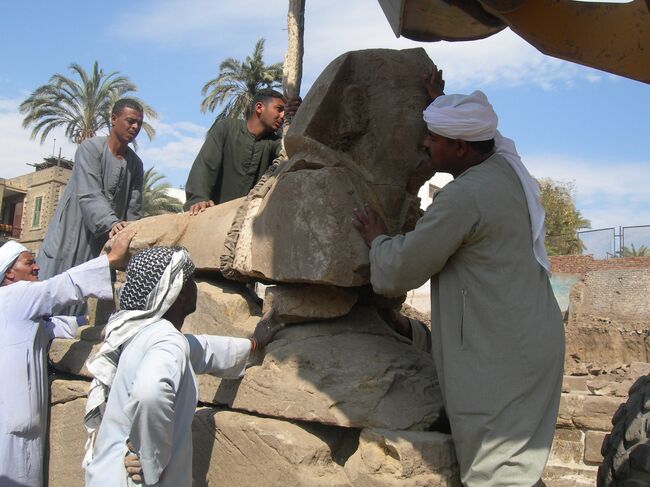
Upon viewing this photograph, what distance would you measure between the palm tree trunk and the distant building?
22.2 m

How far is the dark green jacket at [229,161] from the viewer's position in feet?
14.0

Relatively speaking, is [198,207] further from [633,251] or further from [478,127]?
[633,251]

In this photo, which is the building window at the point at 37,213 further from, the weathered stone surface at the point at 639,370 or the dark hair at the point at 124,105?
the dark hair at the point at 124,105

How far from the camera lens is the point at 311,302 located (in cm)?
296

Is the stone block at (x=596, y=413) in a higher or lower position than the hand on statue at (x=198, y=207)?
lower

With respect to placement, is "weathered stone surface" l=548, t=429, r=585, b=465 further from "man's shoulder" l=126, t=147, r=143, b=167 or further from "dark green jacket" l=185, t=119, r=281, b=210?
"man's shoulder" l=126, t=147, r=143, b=167

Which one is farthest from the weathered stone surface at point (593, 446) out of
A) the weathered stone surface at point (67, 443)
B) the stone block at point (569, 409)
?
the weathered stone surface at point (67, 443)

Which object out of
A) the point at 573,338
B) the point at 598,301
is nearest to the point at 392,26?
the point at 573,338

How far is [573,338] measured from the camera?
14531 millimetres

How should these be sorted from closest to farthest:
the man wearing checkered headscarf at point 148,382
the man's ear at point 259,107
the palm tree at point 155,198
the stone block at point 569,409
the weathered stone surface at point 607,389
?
the man wearing checkered headscarf at point 148,382, the man's ear at point 259,107, the stone block at point 569,409, the weathered stone surface at point 607,389, the palm tree at point 155,198

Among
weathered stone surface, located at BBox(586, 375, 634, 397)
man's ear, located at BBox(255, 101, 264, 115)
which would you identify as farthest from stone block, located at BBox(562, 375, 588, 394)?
man's ear, located at BBox(255, 101, 264, 115)

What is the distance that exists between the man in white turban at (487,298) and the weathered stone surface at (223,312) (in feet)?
3.65

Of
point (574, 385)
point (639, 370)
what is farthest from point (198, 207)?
point (639, 370)

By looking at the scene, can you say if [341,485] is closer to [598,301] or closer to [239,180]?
[239,180]
